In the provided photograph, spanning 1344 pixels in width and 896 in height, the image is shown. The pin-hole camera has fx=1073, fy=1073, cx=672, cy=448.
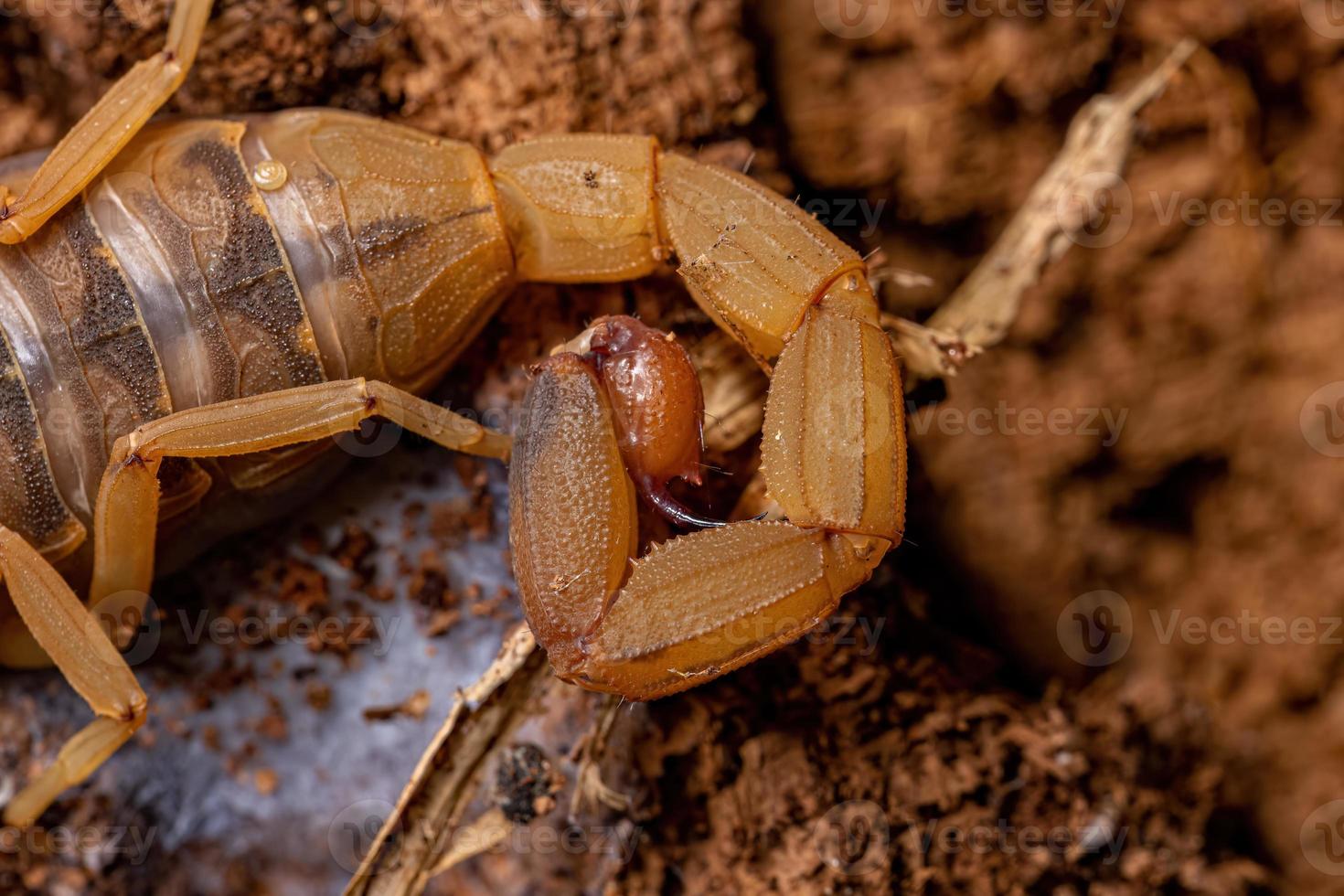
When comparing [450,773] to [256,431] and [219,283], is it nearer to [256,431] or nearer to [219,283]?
[256,431]

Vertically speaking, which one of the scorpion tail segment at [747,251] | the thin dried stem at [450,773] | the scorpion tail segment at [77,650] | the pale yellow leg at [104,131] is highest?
the pale yellow leg at [104,131]

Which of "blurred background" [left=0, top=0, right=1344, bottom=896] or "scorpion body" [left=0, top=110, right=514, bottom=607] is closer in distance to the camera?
"scorpion body" [left=0, top=110, right=514, bottom=607]

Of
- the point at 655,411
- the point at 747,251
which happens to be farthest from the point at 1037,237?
the point at 655,411

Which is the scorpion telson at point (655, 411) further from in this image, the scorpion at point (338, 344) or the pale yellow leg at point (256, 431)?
the pale yellow leg at point (256, 431)

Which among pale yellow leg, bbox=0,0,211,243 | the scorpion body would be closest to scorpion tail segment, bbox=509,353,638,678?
the scorpion body

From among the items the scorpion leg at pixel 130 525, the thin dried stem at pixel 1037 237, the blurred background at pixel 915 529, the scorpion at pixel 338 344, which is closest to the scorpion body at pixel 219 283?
the scorpion at pixel 338 344

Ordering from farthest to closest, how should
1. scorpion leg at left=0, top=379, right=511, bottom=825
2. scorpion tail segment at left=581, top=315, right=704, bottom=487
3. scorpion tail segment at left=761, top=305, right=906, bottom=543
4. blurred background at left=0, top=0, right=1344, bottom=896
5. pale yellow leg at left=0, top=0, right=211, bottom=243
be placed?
1. blurred background at left=0, top=0, right=1344, bottom=896
2. pale yellow leg at left=0, top=0, right=211, bottom=243
3. scorpion leg at left=0, top=379, right=511, bottom=825
4. scorpion tail segment at left=581, top=315, right=704, bottom=487
5. scorpion tail segment at left=761, top=305, right=906, bottom=543

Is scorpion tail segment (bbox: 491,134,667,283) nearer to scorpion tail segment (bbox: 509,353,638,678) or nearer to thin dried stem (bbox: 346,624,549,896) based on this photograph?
scorpion tail segment (bbox: 509,353,638,678)
